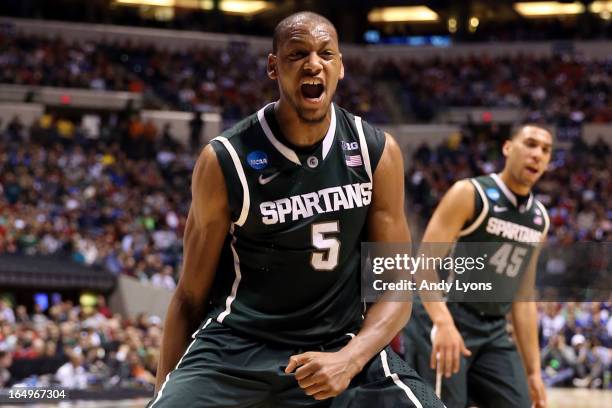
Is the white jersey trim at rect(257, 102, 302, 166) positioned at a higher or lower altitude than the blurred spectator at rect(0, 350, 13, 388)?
higher

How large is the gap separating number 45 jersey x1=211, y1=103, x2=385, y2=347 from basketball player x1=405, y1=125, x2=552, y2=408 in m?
2.00

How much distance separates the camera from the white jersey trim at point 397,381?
2967 mm

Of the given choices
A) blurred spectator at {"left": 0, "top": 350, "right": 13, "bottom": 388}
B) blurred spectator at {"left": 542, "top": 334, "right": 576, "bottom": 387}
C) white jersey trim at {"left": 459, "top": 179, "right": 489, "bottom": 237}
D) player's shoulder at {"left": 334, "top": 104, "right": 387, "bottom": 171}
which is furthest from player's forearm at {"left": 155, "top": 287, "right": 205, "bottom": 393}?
blurred spectator at {"left": 542, "top": 334, "right": 576, "bottom": 387}

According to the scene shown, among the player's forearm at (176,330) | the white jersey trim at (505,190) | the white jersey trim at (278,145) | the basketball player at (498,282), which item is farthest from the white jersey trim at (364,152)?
the white jersey trim at (505,190)

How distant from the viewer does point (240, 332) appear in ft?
10.4

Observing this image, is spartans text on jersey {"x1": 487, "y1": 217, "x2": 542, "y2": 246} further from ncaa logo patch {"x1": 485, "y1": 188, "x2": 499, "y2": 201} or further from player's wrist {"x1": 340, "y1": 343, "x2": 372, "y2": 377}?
player's wrist {"x1": 340, "y1": 343, "x2": 372, "y2": 377}

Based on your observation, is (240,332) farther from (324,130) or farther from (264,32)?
(264,32)

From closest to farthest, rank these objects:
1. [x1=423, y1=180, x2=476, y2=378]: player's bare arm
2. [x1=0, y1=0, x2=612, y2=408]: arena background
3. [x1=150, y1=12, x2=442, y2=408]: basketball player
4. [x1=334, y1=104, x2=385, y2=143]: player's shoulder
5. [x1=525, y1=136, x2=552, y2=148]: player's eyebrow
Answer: [x1=150, y1=12, x2=442, y2=408]: basketball player → [x1=334, y1=104, x2=385, y2=143]: player's shoulder → [x1=423, y1=180, x2=476, y2=378]: player's bare arm → [x1=525, y1=136, x2=552, y2=148]: player's eyebrow → [x1=0, y1=0, x2=612, y2=408]: arena background

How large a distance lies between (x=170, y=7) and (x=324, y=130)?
30397mm

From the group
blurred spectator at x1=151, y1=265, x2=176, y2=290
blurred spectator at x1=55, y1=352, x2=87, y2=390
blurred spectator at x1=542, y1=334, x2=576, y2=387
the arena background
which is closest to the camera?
blurred spectator at x1=55, y1=352, x2=87, y2=390

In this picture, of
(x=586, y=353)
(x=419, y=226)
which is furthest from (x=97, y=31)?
(x=586, y=353)

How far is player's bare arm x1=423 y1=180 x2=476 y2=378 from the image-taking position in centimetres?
470

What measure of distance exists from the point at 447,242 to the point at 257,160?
87.3 inches

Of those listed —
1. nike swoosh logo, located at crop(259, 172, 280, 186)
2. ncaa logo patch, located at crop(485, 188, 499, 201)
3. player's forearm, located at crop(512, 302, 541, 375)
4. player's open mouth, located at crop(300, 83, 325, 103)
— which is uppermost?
player's open mouth, located at crop(300, 83, 325, 103)
